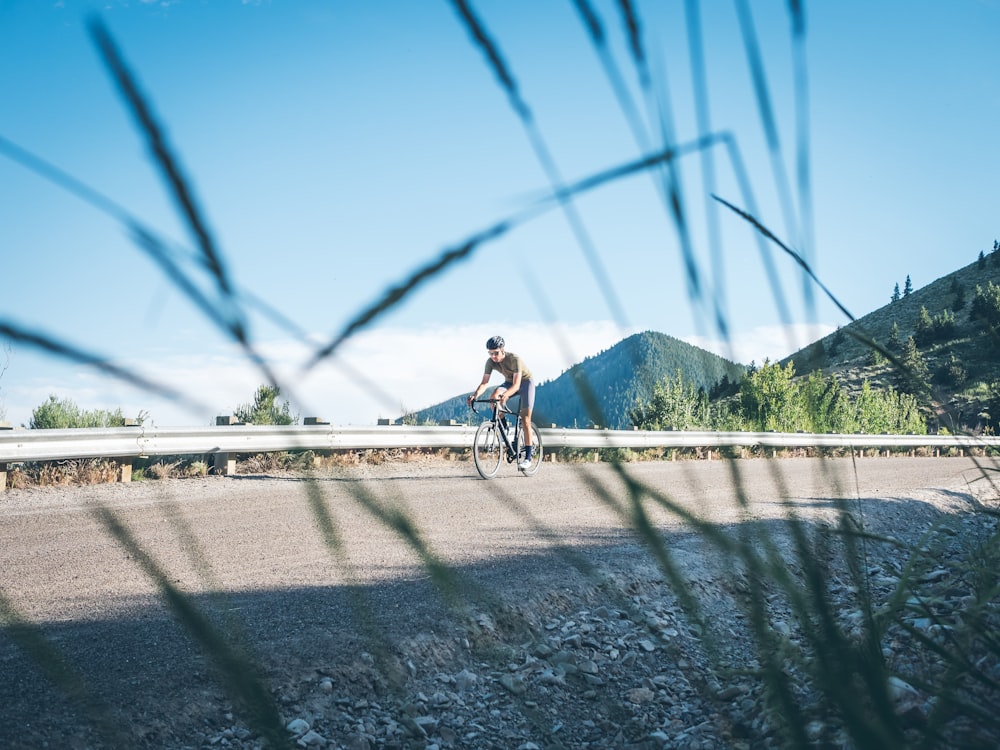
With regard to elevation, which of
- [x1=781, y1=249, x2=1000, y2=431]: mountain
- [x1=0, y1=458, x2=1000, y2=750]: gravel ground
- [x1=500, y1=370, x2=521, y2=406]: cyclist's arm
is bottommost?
[x1=0, y1=458, x2=1000, y2=750]: gravel ground

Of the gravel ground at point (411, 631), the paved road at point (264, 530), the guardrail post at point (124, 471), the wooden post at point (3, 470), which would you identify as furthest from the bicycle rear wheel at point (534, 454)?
the wooden post at point (3, 470)

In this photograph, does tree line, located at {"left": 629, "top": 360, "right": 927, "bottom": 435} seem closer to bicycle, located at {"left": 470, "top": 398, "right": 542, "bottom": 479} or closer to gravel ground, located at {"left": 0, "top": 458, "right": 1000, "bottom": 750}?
gravel ground, located at {"left": 0, "top": 458, "right": 1000, "bottom": 750}

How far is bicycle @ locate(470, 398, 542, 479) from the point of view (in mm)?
10867

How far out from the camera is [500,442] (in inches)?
439

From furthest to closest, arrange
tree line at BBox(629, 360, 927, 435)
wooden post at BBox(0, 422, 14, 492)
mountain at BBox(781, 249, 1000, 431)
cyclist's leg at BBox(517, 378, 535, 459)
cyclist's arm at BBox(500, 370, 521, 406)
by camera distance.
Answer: mountain at BBox(781, 249, 1000, 431)
cyclist's leg at BBox(517, 378, 535, 459)
wooden post at BBox(0, 422, 14, 492)
cyclist's arm at BBox(500, 370, 521, 406)
tree line at BBox(629, 360, 927, 435)

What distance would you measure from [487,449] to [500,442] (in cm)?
21

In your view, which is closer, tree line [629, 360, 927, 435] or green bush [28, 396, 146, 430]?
tree line [629, 360, 927, 435]

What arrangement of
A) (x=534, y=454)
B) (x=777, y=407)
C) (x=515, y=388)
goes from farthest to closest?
(x=534, y=454) < (x=515, y=388) < (x=777, y=407)

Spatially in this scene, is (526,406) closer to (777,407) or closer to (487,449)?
(487,449)

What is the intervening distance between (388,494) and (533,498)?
7.34 metres

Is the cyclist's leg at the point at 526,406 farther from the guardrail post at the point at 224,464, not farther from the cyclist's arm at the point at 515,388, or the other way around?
the guardrail post at the point at 224,464

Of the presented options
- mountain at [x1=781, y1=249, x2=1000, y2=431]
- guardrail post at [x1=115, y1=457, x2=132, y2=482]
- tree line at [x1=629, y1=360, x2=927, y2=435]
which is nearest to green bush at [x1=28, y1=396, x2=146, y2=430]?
guardrail post at [x1=115, y1=457, x2=132, y2=482]

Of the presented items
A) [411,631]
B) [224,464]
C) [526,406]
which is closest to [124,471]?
[224,464]

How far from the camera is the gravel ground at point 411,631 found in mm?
953
